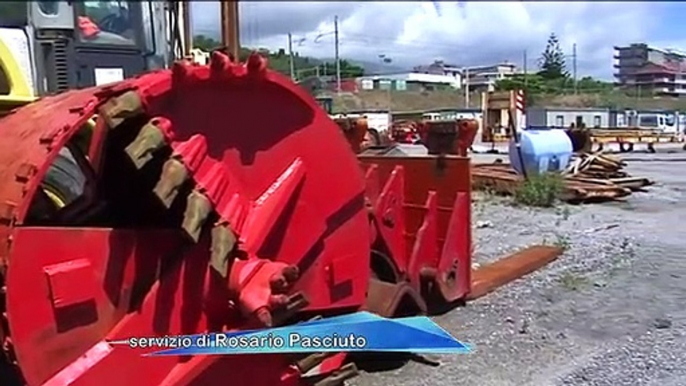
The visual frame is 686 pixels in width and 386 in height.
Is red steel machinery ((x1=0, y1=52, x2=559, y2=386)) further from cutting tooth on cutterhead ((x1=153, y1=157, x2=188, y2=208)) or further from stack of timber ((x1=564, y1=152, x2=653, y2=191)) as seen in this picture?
stack of timber ((x1=564, y1=152, x2=653, y2=191))

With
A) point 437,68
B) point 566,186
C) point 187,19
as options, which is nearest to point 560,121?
point 566,186

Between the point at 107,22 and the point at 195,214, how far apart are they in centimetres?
219

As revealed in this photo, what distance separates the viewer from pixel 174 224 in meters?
2.50

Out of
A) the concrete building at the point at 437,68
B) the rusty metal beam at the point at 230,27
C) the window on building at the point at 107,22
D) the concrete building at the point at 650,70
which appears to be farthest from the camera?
the window on building at the point at 107,22

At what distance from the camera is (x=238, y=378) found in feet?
8.64

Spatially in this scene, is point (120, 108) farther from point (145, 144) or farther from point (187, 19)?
point (187, 19)

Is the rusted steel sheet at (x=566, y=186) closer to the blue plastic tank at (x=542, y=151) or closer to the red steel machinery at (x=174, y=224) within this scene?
the blue plastic tank at (x=542, y=151)

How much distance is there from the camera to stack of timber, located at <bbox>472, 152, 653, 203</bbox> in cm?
952

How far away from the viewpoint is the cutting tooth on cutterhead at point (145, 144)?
219 centimetres

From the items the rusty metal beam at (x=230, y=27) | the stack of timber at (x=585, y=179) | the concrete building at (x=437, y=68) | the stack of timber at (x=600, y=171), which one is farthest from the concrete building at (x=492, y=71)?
the stack of timber at (x=600, y=171)

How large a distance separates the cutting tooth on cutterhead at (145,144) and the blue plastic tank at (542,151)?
28.0 feet

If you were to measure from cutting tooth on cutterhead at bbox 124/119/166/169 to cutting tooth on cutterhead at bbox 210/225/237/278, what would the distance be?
270mm

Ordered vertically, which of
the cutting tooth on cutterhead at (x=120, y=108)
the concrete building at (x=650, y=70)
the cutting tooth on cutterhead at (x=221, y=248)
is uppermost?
the concrete building at (x=650, y=70)

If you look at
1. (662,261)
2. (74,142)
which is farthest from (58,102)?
(662,261)
